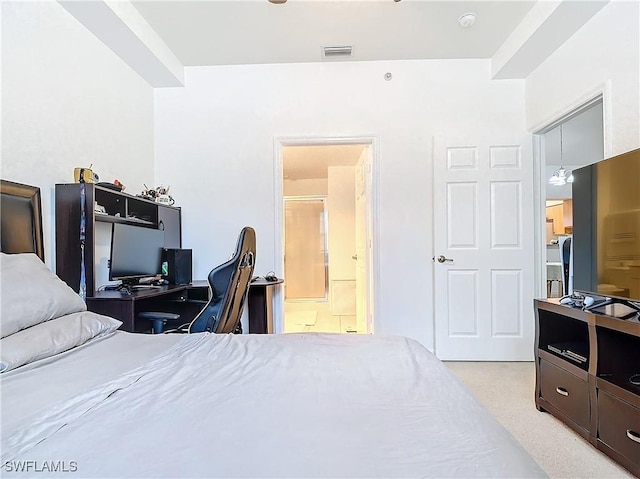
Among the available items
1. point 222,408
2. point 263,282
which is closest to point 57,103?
point 263,282

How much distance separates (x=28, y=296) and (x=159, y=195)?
2.07m

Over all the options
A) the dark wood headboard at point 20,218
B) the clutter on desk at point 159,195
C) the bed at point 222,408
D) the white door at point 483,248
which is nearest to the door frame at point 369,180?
the white door at point 483,248

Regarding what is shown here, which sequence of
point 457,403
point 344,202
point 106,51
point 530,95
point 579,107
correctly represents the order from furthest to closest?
point 344,202 < point 530,95 < point 106,51 < point 579,107 < point 457,403

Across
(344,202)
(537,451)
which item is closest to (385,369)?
(537,451)

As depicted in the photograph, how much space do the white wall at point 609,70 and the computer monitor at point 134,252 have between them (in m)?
3.28

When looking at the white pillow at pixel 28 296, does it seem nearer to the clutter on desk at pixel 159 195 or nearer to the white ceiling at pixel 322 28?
the clutter on desk at pixel 159 195

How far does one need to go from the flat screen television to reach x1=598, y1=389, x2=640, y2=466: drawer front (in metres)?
0.51

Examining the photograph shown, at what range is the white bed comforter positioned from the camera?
640 millimetres

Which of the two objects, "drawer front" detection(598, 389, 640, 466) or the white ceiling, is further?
the white ceiling

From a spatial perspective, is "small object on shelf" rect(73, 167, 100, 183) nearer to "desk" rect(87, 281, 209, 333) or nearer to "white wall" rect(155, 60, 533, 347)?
"desk" rect(87, 281, 209, 333)

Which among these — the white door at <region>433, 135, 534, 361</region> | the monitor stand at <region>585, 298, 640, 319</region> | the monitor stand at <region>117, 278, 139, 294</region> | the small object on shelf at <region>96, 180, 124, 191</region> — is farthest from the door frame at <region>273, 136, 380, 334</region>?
the monitor stand at <region>585, 298, 640, 319</region>

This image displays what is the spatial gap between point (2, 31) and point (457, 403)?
270 cm

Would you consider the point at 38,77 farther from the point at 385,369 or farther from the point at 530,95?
the point at 530,95

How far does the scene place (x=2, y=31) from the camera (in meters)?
1.89
